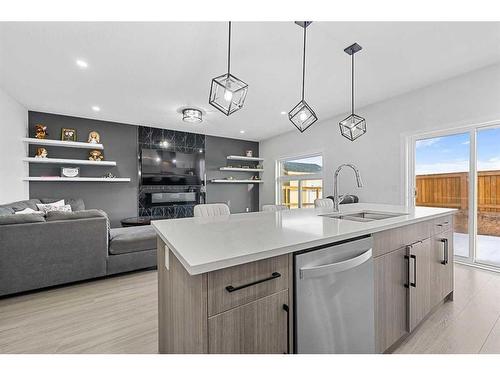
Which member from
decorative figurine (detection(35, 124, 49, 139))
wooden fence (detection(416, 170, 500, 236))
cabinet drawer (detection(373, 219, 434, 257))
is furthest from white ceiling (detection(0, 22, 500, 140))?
cabinet drawer (detection(373, 219, 434, 257))

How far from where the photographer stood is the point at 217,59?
2.61 m

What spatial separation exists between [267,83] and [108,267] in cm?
317

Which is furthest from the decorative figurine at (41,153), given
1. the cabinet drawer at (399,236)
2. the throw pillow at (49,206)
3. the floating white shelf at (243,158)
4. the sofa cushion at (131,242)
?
the cabinet drawer at (399,236)

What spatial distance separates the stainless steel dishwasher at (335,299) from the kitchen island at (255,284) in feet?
0.14

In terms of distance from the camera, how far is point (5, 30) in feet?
6.80

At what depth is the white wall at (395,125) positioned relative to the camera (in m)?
2.97

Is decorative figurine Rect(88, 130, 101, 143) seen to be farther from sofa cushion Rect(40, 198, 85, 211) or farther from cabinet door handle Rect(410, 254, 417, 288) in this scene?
cabinet door handle Rect(410, 254, 417, 288)

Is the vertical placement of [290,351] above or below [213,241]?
below

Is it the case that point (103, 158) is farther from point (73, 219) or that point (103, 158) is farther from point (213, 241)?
point (213, 241)

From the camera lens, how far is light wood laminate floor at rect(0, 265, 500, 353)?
→ 60.9 inches

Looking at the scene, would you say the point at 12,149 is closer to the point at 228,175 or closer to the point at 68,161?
the point at 68,161

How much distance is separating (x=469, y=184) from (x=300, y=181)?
334cm

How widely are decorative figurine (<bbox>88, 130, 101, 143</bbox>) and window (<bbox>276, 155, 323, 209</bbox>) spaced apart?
4464 millimetres
